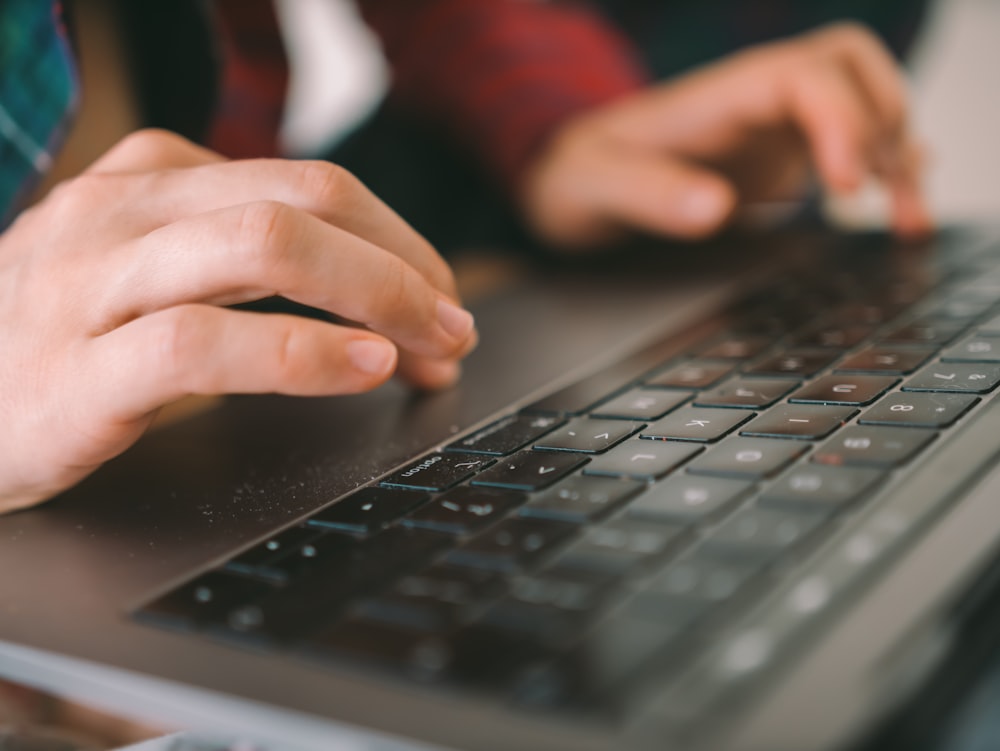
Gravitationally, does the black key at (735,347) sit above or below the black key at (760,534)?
below

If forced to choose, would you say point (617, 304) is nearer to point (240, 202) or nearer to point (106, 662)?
point (240, 202)

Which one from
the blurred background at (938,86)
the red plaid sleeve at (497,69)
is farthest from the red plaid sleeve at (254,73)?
the blurred background at (938,86)

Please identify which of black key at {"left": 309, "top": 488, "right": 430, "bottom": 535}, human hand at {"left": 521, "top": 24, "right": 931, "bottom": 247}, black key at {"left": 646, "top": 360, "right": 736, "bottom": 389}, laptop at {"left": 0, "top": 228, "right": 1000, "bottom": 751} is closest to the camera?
laptop at {"left": 0, "top": 228, "right": 1000, "bottom": 751}

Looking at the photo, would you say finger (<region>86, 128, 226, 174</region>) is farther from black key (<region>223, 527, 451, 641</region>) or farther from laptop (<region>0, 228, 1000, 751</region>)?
black key (<region>223, 527, 451, 641</region>)

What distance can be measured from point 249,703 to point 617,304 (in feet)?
1.37

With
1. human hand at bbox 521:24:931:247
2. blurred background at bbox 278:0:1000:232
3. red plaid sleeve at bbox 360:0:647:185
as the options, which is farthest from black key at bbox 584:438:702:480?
blurred background at bbox 278:0:1000:232

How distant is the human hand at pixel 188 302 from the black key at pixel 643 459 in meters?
0.09

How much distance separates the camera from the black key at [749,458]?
0.91ft

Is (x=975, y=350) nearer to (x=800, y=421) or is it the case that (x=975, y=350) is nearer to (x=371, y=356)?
(x=800, y=421)

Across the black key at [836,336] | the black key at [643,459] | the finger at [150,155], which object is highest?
the finger at [150,155]

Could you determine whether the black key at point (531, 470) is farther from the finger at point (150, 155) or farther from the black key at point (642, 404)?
the finger at point (150, 155)

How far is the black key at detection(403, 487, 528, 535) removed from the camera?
27 cm

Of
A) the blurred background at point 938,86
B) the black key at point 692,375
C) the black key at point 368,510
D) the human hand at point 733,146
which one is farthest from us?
the blurred background at point 938,86

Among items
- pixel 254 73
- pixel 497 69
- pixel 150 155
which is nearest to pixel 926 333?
pixel 150 155
